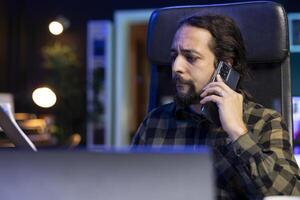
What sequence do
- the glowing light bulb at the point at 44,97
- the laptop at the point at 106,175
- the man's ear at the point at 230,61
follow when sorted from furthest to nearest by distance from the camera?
1. the glowing light bulb at the point at 44,97
2. the man's ear at the point at 230,61
3. the laptop at the point at 106,175

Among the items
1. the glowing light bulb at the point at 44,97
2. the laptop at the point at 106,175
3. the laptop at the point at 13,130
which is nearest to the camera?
the laptop at the point at 106,175

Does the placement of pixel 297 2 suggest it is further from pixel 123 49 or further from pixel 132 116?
pixel 132 116

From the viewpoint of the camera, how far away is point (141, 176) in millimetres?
425

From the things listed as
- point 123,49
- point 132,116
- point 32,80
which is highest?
point 123,49

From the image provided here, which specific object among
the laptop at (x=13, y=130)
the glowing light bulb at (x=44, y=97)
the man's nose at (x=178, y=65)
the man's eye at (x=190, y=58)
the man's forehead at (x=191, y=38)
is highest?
the man's forehead at (x=191, y=38)

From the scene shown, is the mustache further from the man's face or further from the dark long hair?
the dark long hair

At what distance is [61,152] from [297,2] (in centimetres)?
316

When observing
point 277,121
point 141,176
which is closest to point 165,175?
point 141,176

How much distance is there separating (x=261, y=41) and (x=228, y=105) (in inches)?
13.5

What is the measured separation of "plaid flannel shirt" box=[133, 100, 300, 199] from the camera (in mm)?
964

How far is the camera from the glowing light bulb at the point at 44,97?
15.8 ft

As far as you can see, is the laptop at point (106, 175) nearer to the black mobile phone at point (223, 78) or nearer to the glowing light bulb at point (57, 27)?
the black mobile phone at point (223, 78)

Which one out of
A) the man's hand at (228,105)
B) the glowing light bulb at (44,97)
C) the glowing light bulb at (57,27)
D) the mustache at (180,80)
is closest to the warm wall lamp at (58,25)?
the glowing light bulb at (57,27)

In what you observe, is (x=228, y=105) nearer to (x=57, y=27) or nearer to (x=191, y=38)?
(x=191, y=38)
